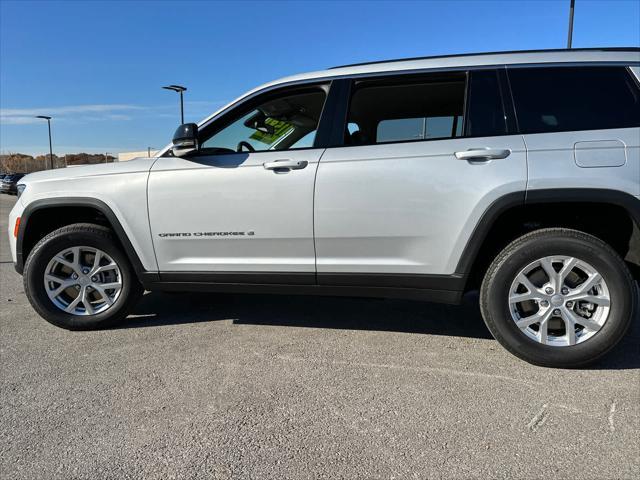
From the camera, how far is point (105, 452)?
6.91 ft

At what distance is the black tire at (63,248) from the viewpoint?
11.6 ft

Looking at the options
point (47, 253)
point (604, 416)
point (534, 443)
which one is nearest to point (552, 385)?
point (604, 416)

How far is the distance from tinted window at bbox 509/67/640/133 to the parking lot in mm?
1560

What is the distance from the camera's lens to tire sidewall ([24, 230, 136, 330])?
3545mm

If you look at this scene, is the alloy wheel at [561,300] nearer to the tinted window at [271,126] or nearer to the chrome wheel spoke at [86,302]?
the tinted window at [271,126]

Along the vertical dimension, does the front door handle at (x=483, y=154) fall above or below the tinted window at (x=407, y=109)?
below

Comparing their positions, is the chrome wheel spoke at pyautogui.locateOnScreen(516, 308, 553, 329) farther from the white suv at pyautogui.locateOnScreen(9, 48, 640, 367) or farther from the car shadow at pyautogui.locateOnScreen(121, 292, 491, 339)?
the car shadow at pyautogui.locateOnScreen(121, 292, 491, 339)

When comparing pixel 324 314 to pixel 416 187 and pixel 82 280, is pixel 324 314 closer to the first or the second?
pixel 416 187

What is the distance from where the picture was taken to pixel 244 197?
321 cm

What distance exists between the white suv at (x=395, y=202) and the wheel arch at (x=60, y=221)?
0.05 ft

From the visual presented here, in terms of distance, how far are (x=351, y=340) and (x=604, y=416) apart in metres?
1.63

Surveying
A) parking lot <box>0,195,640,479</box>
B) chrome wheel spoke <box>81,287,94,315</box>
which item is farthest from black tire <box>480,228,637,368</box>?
chrome wheel spoke <box>81,287,94,315</box>

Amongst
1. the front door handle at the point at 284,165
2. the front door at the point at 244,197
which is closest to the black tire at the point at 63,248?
the front door at the point at 244,197

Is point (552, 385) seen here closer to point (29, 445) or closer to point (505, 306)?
point (505, 306)
